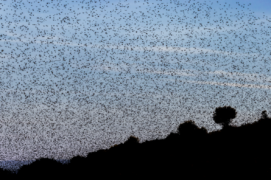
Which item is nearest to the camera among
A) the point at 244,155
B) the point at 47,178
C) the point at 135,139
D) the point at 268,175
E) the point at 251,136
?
the point at 268,175

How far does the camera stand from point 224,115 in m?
107

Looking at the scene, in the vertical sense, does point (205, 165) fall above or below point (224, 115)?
below

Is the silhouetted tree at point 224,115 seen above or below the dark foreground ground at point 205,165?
Answer: above

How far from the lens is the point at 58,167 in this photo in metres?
73.4

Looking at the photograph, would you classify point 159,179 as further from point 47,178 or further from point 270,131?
point 47,178

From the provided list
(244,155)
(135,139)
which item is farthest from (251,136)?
(135,139)

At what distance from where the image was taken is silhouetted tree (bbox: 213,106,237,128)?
106 metres

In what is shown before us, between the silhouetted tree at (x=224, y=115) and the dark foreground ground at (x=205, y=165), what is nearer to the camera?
the dark foreground ground at (x=205, y=165)

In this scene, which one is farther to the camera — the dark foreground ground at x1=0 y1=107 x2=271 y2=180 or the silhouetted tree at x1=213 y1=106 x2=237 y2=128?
the silhouetted tree at x1=213 y1=106 x2=237 y2=128

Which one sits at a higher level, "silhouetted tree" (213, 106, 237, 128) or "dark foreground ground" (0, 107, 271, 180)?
"silhouetted tree" (213, 106, 237, 128)

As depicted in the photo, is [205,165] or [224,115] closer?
[205,165]

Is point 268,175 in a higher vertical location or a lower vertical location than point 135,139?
lower

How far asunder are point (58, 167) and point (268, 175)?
5630 centimetres

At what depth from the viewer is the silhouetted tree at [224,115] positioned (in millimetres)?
106188
